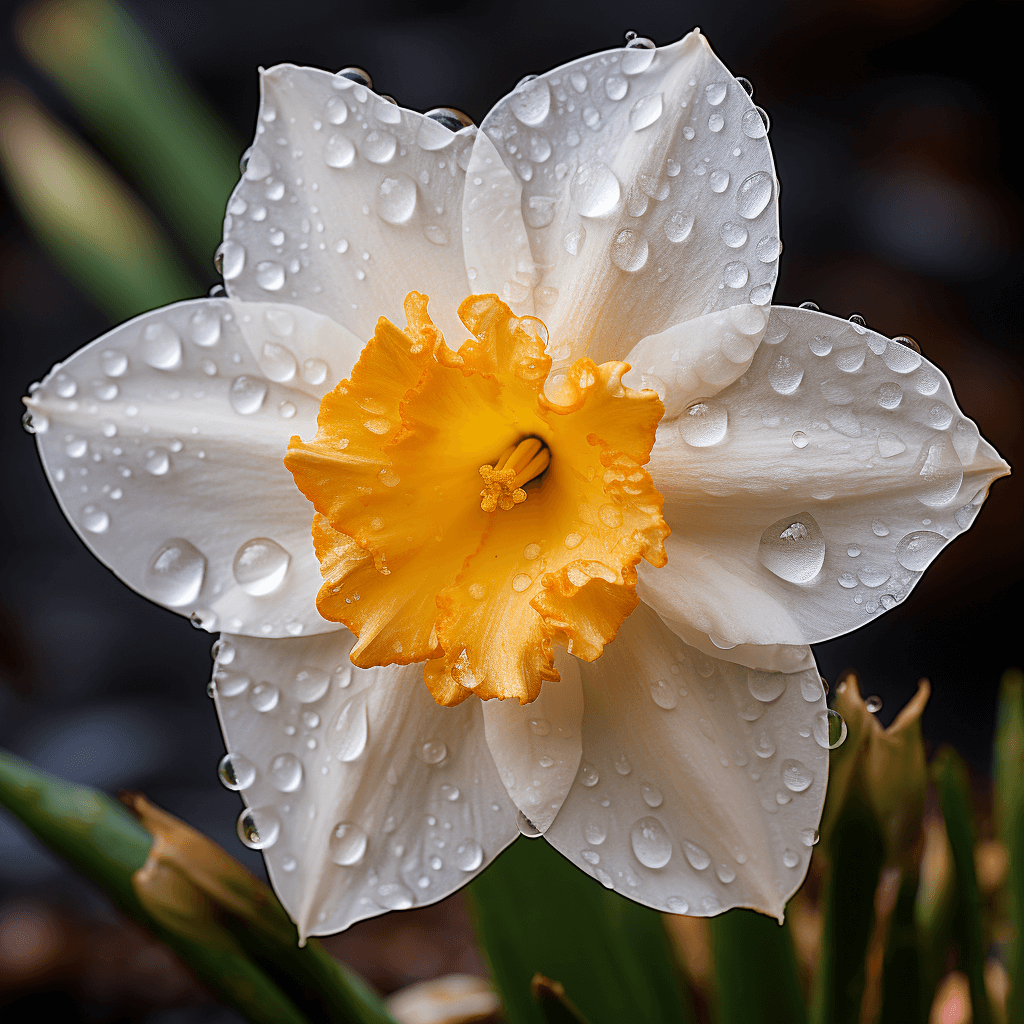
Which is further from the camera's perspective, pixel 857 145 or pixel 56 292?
pixel 56 292

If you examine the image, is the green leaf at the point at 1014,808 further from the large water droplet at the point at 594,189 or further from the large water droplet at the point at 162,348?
the large water droplet at the point at 162,348

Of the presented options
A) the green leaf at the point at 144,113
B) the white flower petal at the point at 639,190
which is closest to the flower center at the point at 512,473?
the white flower petal at the point at 639,190

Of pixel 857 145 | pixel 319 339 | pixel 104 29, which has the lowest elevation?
pixel 857 145

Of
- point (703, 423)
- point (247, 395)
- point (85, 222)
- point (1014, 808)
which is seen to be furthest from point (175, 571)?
point (85, 222)

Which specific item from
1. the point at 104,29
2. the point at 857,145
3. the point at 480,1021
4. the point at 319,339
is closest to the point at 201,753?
the point at 480,1021

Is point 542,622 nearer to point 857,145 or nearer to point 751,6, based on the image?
point 857,145

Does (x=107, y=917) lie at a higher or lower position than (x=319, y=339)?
lower
